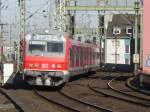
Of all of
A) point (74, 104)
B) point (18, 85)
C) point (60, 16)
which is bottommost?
point (18, 85)

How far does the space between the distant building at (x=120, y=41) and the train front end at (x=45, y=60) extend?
5460 centimetres

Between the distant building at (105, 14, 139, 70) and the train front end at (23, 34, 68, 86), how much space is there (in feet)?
179

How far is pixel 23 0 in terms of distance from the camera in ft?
123

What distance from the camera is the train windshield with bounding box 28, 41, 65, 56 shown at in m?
23.1

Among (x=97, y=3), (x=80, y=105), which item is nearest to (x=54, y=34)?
(x=80, y=105)

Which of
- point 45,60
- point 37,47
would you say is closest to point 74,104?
point 45,60

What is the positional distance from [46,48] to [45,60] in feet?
2.32

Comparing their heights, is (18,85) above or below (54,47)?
below

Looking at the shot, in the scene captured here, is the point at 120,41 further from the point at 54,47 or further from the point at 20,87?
the point at 54,47

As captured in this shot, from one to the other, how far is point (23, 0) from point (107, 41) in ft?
165

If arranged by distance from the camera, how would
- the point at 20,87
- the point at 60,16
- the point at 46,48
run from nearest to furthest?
1. the point at 46,48
2. the point at 20,87
3. the point at 60,16

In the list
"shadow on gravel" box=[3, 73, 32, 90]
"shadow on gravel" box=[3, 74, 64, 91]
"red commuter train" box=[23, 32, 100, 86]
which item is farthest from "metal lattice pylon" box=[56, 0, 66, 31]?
"red commuter train" box=[23, 32, 100, 86]

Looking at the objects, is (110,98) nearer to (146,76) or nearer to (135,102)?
(135,102)

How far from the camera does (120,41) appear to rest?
86000 mm
